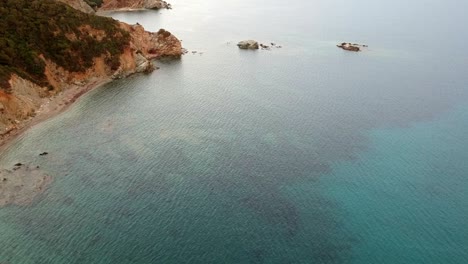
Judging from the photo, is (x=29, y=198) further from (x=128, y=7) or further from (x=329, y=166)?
(x=128, y=7)

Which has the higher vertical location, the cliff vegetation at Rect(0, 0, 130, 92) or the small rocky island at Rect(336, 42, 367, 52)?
the cliff vegetation at Rect(0, 0, 130, 92)

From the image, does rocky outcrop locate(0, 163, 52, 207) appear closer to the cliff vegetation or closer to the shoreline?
the shoreline

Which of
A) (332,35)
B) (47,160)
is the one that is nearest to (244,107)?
(47,160)

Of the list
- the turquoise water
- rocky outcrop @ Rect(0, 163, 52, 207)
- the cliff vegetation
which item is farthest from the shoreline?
rocky outcrop @ Rect(0, 163, 52, 207)

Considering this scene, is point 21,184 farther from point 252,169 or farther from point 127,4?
point 127,4

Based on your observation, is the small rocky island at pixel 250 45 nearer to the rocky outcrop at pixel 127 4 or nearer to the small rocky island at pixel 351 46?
the small rocky island at pixel 351 46

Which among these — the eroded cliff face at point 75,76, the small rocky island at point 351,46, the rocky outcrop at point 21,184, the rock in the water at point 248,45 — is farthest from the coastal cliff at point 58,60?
the small rocky island at point 351,46
